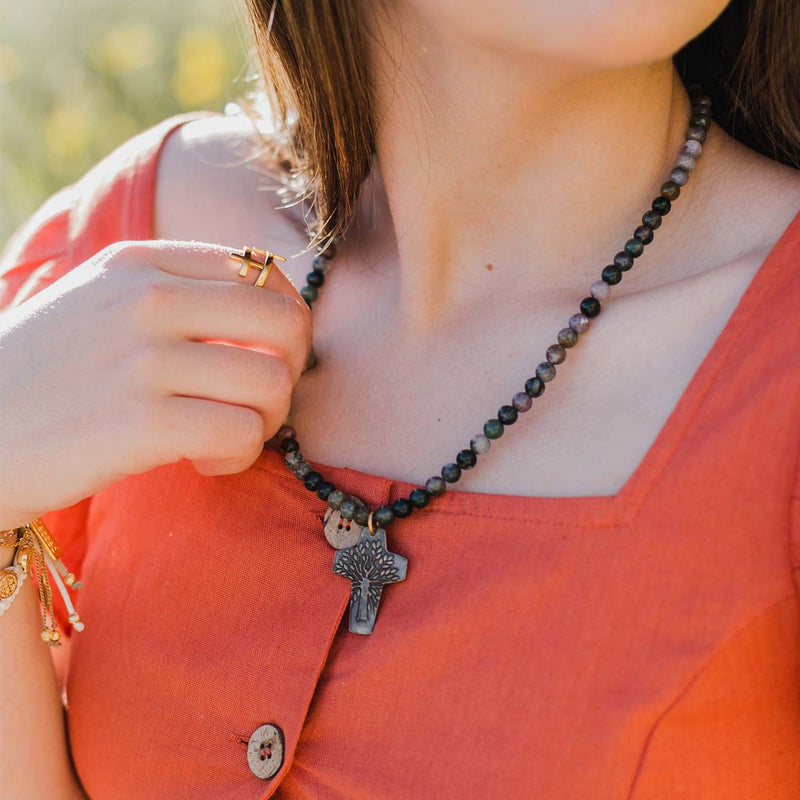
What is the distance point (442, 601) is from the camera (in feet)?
3.84

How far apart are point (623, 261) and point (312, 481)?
50cm

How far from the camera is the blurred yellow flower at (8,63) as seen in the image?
131 inches

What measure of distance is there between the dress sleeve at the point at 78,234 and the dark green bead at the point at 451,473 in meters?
0.67

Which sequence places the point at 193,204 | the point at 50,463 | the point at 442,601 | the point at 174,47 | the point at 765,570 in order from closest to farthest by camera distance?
the point at 765,570 → the point at 442,601 → the point at 50,463 → the point at 193,204 → the point at 174,47

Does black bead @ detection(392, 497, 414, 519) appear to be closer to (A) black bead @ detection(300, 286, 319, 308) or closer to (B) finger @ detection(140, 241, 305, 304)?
(B) finger @ detection(140, 241, 305, 304)

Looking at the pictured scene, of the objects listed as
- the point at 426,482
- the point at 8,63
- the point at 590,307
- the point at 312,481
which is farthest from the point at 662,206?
the point at 8,63

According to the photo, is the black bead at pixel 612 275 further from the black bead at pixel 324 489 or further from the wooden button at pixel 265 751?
the wooden button at pixel 265 751

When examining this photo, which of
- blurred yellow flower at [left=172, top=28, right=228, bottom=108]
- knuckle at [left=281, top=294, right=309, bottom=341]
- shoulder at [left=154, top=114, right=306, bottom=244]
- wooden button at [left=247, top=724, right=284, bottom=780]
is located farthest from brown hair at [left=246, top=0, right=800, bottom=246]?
blurred yellow flower at [left=172, top=28, right=228, bottom=108]

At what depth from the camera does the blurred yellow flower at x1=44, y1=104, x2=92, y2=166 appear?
10.9 feet

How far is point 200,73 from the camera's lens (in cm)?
331

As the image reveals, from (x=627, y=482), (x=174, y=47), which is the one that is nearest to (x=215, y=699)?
(x=627, y=482)

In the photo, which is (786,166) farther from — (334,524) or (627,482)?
(334,524)

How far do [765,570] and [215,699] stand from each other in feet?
2.22

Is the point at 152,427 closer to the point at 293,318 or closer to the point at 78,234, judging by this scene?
the point at 293,318
